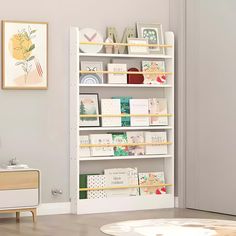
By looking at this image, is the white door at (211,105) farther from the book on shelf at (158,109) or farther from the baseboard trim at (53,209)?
the baseboard trim at (53,209)

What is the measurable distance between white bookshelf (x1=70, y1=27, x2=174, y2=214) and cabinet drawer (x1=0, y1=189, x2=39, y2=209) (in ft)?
2.02

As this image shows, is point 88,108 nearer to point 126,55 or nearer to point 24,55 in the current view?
point 126,55

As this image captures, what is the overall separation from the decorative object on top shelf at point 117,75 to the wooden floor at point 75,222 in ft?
4.84

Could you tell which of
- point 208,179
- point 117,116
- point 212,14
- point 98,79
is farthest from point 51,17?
point 208,179

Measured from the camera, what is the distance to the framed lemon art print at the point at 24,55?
269 inches

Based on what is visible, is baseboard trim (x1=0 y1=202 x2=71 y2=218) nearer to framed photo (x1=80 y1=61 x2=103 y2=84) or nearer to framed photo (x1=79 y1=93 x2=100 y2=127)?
framed photo (x1=79 y1=93 x2=100 y2=127)

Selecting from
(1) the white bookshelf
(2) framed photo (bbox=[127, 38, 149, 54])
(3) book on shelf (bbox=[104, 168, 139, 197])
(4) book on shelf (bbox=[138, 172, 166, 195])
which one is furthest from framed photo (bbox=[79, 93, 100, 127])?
(4) book on shelf (bbox=[138, 172, 166, 195])

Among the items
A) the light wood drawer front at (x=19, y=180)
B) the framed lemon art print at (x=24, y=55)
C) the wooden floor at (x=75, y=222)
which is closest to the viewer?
the wooden floor at (x=75, y=222)

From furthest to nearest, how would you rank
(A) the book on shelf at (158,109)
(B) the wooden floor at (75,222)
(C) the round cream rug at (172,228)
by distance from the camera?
(A) the book on shelf at (158,109) → (B) the wooden floor at (75,222) → (C) the round cream rug at (172,228)

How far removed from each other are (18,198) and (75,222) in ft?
2.03

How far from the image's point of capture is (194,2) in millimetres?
7340

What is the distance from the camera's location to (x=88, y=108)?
7172mm

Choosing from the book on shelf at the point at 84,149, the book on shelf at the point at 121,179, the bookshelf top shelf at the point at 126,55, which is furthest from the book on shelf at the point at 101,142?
the bookshelf top shelf at the point at 126,55

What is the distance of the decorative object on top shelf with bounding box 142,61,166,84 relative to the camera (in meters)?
7.43
